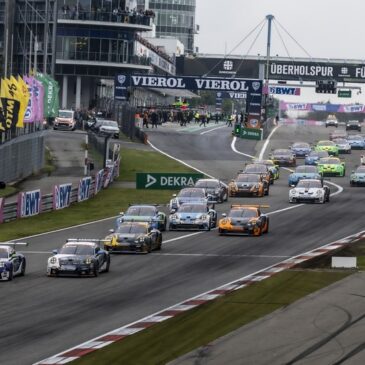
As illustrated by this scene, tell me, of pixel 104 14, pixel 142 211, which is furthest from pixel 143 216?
pixel 104 14

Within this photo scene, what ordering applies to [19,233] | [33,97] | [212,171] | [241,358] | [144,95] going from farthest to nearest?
1. [144,95]
2. [212,171]
3. [33,97]
4. [19,233]
5. [241,358]

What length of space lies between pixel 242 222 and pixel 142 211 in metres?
4.03

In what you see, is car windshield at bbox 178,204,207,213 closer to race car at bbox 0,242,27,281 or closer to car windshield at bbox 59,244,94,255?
car windshield at bbox 59,244,94,255

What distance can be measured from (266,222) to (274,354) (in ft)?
90.1

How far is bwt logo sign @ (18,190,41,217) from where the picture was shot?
54812mm

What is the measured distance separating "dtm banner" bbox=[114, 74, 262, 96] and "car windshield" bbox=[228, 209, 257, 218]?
193 feet

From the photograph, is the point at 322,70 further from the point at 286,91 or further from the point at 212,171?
the point at 212,171

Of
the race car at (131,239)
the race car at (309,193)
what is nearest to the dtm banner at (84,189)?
the race car at (309,193)

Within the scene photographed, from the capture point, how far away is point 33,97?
6800cm

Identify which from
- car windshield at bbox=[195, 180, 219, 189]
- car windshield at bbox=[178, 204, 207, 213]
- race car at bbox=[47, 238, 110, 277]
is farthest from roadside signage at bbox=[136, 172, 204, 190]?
race car at bbox=[47, 238, 110, 277]

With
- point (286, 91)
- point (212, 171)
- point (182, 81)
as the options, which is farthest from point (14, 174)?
point (286, 91)

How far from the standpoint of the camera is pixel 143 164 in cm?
8394

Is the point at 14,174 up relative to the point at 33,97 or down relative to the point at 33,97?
down

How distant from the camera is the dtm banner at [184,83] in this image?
4227 inches
